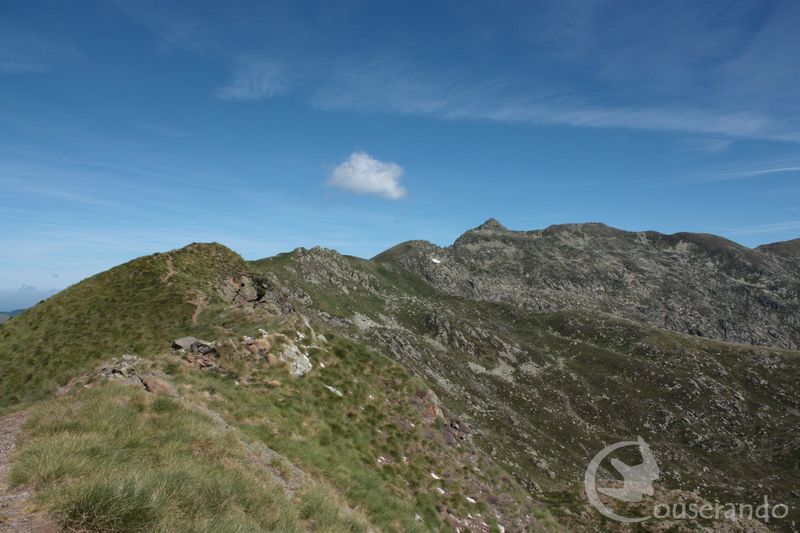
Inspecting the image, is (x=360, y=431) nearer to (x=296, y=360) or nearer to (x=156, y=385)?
(x=296, y=360)

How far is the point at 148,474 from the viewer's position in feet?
28.8

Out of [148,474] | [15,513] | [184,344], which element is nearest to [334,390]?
[184,344]

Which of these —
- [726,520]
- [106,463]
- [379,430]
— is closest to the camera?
[106,463]

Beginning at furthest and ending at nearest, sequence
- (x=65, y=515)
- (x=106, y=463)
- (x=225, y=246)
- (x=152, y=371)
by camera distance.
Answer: (x=225, y=246), (x=152, y=371), (x=106, y=463), (x=65, y=515)

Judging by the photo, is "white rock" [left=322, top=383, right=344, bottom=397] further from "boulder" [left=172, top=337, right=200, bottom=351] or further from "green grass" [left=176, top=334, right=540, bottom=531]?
"boulder" [left=172, top=337, right=200, bottom=351]

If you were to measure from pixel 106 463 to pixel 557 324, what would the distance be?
206 meters

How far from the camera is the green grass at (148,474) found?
7.33m

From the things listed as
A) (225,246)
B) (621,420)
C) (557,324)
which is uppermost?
(225,246)

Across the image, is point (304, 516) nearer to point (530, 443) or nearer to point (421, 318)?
point (530, 443)

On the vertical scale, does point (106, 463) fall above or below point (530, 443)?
above

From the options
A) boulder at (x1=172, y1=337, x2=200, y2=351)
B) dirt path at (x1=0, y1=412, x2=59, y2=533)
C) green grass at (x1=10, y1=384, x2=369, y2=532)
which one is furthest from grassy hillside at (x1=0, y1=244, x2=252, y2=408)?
dirt path at (x1=0, y1=412, x2=59, y2=533)

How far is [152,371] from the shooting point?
19.3 metres

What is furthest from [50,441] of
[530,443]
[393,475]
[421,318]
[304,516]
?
[421,318]


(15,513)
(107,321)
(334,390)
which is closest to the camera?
(15,513)
